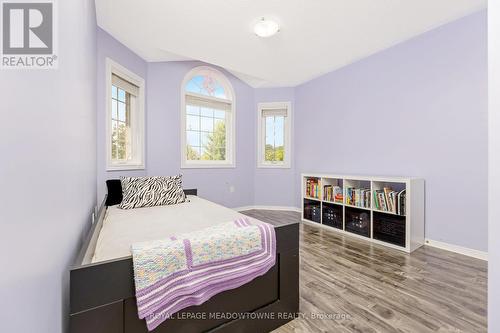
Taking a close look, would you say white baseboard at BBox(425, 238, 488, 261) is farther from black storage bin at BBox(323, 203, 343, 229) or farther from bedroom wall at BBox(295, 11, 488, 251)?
black storage bin at BBox(323, 203, 343, 229)

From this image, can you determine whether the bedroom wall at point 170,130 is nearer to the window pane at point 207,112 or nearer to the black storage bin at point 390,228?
the window pane at point 207,112

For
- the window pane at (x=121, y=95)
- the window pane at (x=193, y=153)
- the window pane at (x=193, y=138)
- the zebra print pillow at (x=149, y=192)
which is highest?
the window pane at (x=121, y=95)

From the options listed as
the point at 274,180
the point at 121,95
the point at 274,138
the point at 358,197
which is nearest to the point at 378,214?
the point at 358,197

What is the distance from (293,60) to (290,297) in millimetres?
2974

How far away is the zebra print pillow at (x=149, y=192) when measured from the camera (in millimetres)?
2217

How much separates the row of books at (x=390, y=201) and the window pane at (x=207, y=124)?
281 centimetres

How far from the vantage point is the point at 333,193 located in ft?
10.6

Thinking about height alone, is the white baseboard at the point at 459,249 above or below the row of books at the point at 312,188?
below

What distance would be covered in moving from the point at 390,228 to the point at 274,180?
2214mm

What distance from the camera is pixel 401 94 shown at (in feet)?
9.17

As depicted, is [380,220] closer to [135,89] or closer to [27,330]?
[27,330]

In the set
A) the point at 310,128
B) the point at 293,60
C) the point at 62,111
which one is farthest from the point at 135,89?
the point at 310,128

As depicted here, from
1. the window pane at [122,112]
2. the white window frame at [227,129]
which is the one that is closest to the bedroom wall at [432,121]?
the white window frame at [227,129]

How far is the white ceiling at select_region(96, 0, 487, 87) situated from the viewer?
6.72 ft
